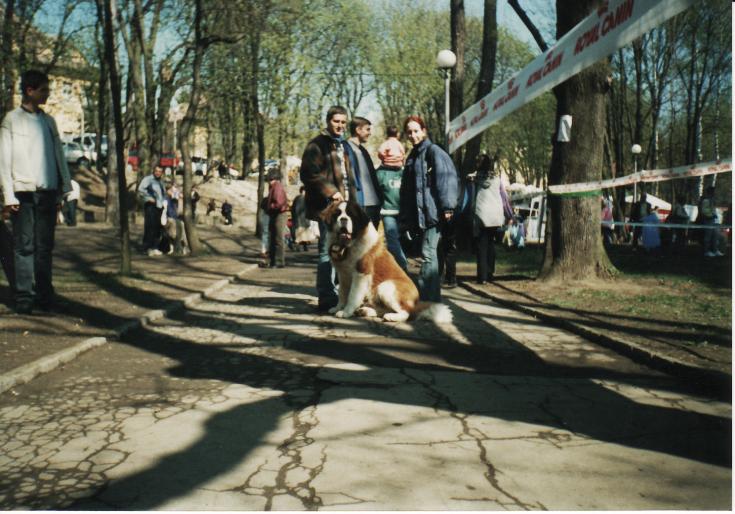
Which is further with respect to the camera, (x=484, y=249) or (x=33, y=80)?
(x=484, y=249)

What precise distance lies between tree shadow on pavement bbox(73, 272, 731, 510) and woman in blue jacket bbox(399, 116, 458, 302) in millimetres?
1250

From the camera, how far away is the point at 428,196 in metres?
8.00

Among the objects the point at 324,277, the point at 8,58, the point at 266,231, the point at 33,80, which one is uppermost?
the point at 8,58

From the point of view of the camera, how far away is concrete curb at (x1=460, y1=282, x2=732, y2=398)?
16.1 ft

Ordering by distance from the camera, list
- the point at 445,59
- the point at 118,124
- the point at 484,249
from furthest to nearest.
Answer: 1. the point at 445,59
2. the point at 118,124
3. the point at 484,249

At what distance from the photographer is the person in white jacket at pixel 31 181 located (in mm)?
7465

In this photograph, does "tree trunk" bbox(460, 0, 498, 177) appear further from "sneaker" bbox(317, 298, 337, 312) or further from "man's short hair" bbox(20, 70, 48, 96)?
"man's short hair" bbox(20, 70, 48, 96)

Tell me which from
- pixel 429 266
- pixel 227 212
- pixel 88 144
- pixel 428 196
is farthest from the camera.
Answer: pixel 88 144

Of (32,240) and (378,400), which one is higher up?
(32,240)

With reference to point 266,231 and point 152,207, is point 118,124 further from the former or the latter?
point 152,207

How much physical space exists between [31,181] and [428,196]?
13.0ft

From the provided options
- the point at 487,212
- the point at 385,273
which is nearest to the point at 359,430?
the point at 385,273

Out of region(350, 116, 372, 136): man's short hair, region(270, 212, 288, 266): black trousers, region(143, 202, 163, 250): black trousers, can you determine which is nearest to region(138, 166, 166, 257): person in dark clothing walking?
region(143, 202, 163, 250): black trousers

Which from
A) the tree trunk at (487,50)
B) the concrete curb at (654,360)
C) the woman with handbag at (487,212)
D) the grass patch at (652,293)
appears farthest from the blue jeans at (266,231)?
the concrete curb at (654,360)
